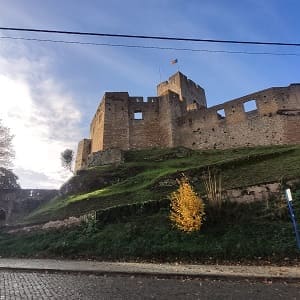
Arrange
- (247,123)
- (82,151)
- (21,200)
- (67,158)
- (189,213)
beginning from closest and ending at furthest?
1. (189,213)
2. (247,123)
3. (21,200)
4. (82,151)
5. (67,158)

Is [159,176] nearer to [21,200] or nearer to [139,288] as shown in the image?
[139,288]

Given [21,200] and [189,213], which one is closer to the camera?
[189,213]

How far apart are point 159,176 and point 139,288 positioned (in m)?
17.0

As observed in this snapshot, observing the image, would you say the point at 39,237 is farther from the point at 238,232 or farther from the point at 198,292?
the point at 198,292

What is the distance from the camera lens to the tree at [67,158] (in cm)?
5922

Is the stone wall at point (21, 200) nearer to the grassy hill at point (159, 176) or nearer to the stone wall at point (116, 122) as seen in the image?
the grassy hill at point (159, 176)

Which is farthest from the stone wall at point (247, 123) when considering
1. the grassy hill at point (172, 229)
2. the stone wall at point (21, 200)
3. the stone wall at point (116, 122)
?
the stone wall at point (21, 200)

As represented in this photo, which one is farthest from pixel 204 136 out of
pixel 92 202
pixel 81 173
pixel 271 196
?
pixel 271 196

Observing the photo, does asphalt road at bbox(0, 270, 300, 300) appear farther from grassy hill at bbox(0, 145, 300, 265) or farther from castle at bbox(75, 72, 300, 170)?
castle at bbox(75, 72, 300, 170)

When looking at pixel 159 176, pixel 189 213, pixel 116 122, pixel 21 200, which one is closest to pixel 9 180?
pixel 21 200

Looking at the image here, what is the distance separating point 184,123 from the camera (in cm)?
4303

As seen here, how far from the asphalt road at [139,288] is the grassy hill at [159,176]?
362 inches

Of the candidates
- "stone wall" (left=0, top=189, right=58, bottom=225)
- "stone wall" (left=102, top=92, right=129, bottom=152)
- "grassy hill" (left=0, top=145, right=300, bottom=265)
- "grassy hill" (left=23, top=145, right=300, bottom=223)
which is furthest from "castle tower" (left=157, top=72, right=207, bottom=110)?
"grassy hill" (left=0, top=145, right=300, bottom=265)

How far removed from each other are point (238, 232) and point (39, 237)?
12.1 m
